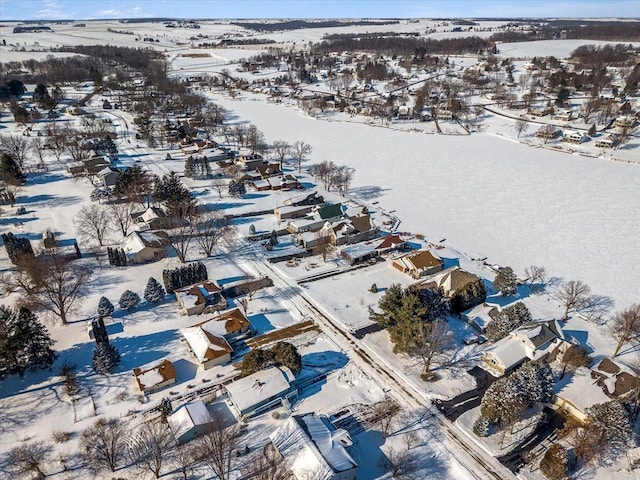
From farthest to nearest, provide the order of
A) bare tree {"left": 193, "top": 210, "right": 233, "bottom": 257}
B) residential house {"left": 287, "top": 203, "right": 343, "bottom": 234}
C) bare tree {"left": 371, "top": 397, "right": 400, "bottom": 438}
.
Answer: residential house {"left": 287, "top": 203, "right": 343, "bottom": 234}
bare tree {"left": 193, "top": 210, "right": 233, "bottom": 257}
bare tree {"left": 371, "top": 397, "right": 400, "bottom": 438}

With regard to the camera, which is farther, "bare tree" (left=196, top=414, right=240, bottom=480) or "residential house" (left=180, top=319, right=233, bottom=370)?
"residential house" (left=180, top=319, right=233, bottom=370)

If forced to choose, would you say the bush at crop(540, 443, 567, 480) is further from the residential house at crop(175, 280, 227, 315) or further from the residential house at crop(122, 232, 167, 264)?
the residential house at crop(122, 232, 167, 264)

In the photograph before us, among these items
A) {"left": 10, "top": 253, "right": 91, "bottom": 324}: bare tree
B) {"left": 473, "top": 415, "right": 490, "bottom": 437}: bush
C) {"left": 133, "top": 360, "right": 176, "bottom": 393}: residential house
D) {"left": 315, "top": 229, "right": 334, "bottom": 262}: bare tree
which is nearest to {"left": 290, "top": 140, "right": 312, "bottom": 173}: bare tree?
{"left": 315, "top": 229, "right": 334, "bottom": 262}: bare tree

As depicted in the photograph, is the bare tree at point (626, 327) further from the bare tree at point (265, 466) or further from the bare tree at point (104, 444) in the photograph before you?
the bare tree at point (104, 444)

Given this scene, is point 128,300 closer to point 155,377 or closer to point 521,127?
point 155,377

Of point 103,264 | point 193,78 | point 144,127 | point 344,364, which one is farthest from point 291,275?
point 193,78

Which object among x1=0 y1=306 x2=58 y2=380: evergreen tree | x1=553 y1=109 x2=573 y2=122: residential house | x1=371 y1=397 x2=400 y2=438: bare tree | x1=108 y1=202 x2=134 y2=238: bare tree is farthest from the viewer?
x1=553 y1=109 x2=573 y2=122: residential house
